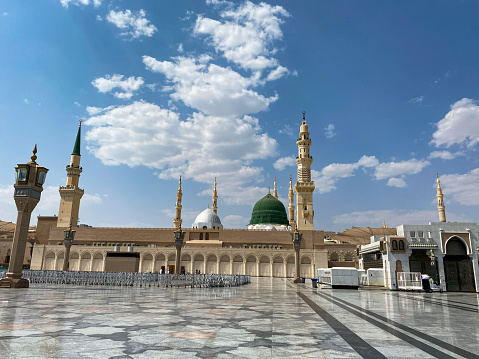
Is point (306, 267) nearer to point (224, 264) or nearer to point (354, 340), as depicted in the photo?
point (224, 264)

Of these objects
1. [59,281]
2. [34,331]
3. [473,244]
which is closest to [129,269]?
[59,281]

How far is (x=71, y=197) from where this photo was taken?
60.2 m

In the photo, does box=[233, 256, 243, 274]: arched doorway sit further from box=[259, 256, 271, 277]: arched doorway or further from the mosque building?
box=[259, 256, 271, 277]: arched doorway

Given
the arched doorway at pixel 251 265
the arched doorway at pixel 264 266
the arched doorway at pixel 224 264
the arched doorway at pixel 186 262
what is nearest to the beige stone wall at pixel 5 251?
the arched doorway at pixel 186 262

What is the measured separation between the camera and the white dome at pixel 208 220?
69.7 m

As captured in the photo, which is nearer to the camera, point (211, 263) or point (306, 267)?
point (306, 267)

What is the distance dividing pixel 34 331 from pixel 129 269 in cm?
3474

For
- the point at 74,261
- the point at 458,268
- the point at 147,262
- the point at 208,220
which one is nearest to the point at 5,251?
the point at 74,261

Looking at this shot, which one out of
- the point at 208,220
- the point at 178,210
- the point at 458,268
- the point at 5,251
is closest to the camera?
the point at 458,268

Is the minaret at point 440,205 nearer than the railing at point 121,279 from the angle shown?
No

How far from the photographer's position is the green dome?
70.5 meters

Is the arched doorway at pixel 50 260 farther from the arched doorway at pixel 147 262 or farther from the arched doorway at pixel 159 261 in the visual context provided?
the arched doorway at pixel 159 261

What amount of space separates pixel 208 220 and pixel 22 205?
175ft

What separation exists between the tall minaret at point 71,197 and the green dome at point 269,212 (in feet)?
112
